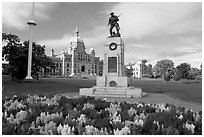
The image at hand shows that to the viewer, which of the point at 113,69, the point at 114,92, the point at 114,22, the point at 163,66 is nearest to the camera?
the point at 114,92

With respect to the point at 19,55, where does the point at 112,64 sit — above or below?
below

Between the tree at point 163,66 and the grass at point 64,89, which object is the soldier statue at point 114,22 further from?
the tree at point 163,66

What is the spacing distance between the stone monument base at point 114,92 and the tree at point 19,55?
17454 millimetres

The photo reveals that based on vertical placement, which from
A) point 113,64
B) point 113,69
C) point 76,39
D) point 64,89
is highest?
point 76,39

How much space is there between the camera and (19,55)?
29.7 meters

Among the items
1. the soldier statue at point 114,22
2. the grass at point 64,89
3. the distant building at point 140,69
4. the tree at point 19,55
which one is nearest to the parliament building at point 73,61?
the distant building at point 140,69

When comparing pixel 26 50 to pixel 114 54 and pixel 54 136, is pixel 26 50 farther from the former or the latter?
pixel 54 136

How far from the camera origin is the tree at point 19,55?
2677 cm

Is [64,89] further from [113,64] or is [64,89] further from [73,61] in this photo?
[73,61]

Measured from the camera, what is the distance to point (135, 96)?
12570mm

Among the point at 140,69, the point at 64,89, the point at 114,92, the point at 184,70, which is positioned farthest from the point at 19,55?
the point at 140,69

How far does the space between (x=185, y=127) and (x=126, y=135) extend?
A: 1.07 m

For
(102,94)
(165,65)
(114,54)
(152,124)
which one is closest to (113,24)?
(114,54)

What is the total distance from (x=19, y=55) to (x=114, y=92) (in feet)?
74.0
